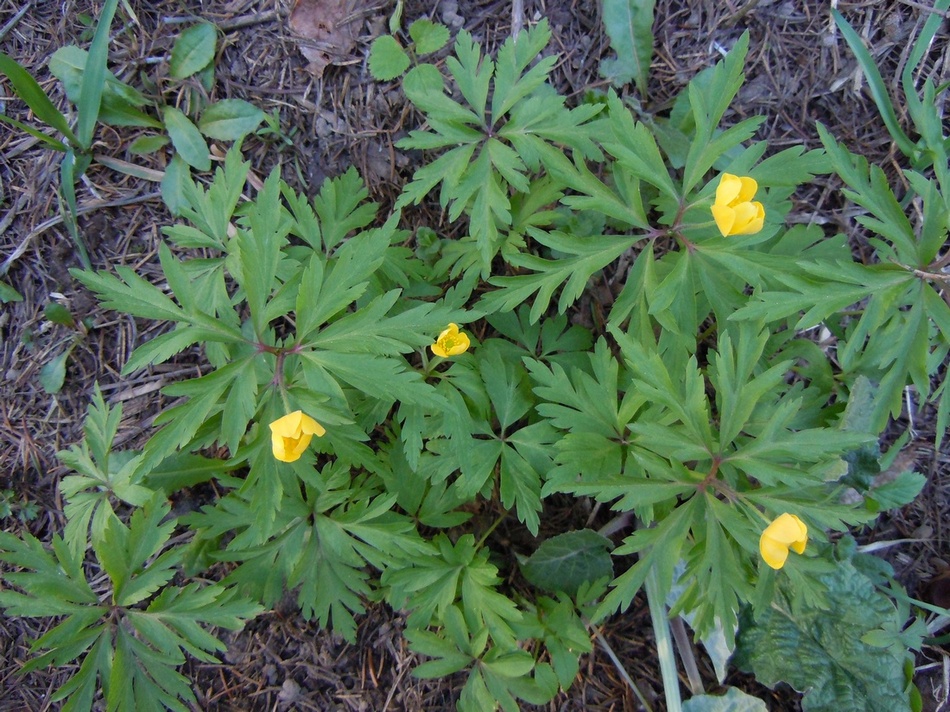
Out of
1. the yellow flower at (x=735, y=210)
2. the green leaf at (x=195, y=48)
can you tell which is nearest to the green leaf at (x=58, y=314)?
the green leaf at (x=195, y=48)

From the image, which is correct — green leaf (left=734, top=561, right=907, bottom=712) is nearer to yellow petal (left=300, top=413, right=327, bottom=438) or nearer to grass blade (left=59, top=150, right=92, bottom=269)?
yellow petal (left=300, top=413, right=327, bottom=438)

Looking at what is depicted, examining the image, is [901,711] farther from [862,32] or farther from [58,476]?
[58,476]

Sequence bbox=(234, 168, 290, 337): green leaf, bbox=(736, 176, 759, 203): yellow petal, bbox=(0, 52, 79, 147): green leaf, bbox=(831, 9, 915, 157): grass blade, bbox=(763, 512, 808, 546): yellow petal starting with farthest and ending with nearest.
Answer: bbox=(831, 9, 915, 157): grass blade < bbox=(0, 52, 79, 147): green leaf < bbox=(234, 168, 290, 337): green leaf < bbox=(736, 176, 759, 203): yellow petal < bbox=(763, 512, 808, 546): yellow petal

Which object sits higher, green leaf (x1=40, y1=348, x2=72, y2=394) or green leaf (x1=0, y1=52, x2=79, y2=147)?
green leaf (x1=0, y1=52, x2=79, y2=147)

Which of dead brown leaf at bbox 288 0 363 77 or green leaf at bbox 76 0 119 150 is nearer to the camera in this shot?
green leaf at bbox 76 0 119 150

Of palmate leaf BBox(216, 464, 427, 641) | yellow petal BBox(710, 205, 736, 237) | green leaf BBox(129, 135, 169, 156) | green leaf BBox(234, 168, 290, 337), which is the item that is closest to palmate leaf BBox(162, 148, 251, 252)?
green leaf BBox(234, 168, 290, 337)

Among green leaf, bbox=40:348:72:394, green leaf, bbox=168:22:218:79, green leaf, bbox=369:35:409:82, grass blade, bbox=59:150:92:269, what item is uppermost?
green leaf, bbox=369:35:409:82

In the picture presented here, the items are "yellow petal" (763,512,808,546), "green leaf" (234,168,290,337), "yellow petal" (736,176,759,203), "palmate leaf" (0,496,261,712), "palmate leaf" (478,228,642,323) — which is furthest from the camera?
"palmate leaf" (478,228,642,323)
